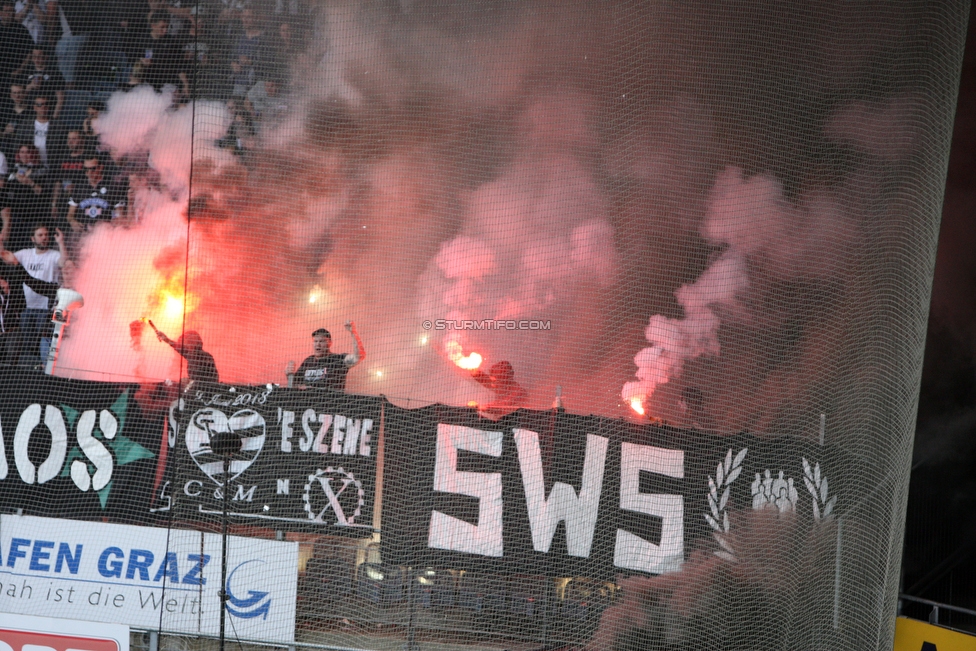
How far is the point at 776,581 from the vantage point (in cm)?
461

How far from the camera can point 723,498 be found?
4.61 metres

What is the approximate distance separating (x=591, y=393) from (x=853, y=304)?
2.75 meters

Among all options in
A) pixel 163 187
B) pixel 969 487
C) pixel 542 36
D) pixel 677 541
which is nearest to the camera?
pixel 677 541

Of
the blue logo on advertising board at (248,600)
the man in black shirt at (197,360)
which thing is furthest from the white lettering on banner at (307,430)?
the man in black shirt at (197,360)

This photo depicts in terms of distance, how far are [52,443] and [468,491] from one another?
2270 millimetres

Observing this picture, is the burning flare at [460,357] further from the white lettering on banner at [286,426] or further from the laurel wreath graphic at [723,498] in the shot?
the laurel wreath graphic at [723,498]

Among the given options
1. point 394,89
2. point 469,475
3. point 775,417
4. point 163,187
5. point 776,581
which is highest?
point 394,89

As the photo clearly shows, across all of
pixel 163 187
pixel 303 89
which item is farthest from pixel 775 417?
pixel 163 187

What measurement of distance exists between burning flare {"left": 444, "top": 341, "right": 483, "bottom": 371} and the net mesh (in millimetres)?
51

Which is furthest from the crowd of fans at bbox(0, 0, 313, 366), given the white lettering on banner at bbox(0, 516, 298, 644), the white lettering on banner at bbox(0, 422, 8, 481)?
the white lettering on banner at bbox(0, 516, 298, 644)

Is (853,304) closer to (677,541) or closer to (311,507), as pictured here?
(677,541)

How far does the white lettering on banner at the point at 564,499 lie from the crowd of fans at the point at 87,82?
4.04 meters

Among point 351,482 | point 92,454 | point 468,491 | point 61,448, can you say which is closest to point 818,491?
point 468,491

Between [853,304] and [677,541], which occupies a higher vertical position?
[853,304]
